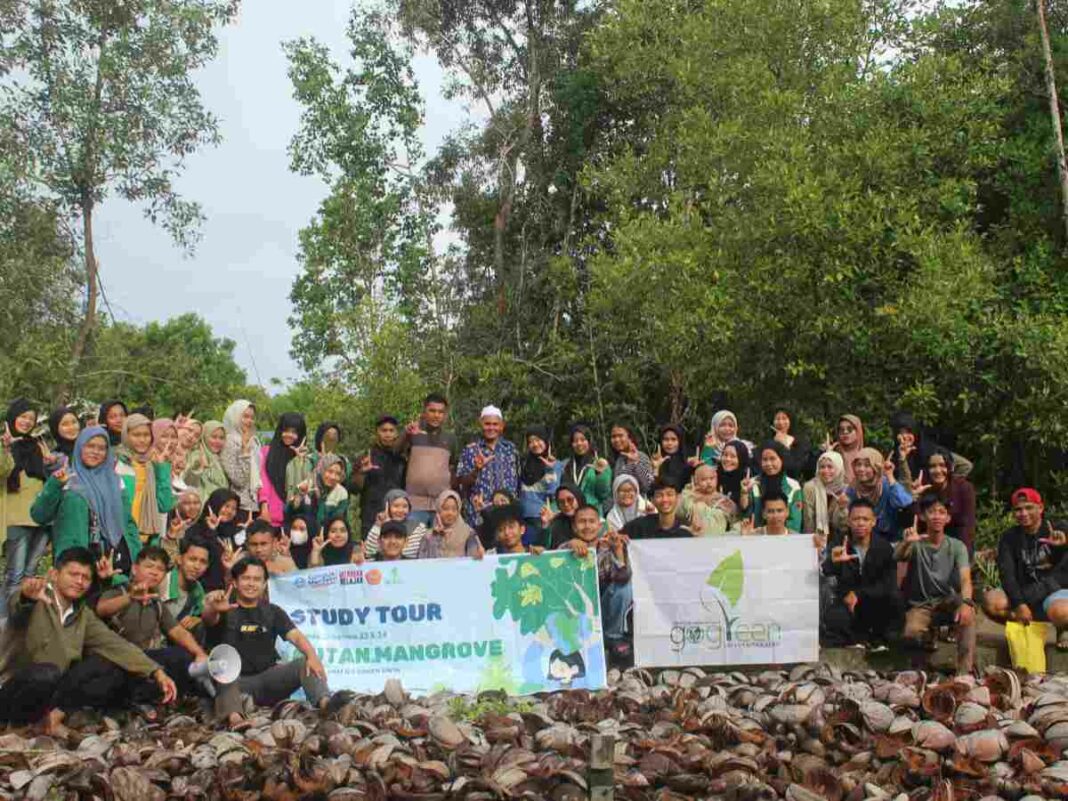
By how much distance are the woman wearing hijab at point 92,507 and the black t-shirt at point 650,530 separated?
12.1 ft

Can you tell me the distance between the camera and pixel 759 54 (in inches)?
610

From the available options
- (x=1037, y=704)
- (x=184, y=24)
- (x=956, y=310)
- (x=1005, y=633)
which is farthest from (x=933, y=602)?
(x=184, y=24)

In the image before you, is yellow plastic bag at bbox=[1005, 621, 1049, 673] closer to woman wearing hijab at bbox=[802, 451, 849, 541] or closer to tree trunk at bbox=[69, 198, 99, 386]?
A: woman wearing hijab at bbox=[802, 451, 849, 541]

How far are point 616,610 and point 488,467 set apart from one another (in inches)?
86.3

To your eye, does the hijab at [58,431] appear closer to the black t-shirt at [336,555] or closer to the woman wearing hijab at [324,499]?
the woman wearing hijab at [324,499]

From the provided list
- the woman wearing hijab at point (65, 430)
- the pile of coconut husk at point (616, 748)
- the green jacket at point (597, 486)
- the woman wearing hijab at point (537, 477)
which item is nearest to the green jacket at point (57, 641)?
the pile of coconut husk at point (616, 748)

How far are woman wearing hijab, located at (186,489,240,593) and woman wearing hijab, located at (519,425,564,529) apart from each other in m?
2.45

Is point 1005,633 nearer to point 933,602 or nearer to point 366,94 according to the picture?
point 933,602

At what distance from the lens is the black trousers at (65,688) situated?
25.2ft

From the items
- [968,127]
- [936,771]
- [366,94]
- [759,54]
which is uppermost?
[366,94]

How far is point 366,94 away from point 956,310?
12.9 m

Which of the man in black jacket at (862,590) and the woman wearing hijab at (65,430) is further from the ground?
the woman wearing hijab at (65,430)

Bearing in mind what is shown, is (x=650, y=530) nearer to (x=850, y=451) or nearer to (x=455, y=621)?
(x=455, y=621)

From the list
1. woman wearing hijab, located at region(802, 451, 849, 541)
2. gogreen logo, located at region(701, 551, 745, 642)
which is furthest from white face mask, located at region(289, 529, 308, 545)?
woman wearing hijab, located at region(802, 451, 849, 541)
